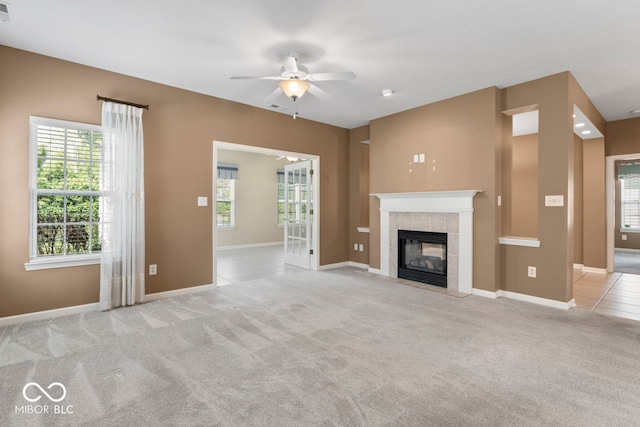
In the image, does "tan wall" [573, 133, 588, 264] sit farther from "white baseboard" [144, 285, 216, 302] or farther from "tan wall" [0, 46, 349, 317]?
"white baseboard" [144, 285, 216, 302]

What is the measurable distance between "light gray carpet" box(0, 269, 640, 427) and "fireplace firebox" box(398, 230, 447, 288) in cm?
105

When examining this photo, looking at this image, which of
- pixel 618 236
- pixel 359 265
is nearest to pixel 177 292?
pixel 359 265

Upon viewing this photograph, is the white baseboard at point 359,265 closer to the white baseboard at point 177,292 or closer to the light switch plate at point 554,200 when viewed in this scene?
the white baseboard at point 177,292

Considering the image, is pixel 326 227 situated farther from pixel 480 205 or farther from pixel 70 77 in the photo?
pixel 70 77

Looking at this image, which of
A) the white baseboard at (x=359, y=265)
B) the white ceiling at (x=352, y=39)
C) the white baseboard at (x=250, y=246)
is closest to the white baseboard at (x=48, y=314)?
the white ceiling at (x=352, y=39)

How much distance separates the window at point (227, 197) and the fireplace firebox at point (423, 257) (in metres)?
5.47

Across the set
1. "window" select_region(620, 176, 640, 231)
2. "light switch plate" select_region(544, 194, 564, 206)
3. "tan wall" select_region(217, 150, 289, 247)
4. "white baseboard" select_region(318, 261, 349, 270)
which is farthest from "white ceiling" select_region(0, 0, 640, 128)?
"window" select_region(620, 176, 640, 231)

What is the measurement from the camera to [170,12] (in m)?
2.62

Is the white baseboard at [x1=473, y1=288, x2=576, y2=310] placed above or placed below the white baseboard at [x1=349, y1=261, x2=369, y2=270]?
below

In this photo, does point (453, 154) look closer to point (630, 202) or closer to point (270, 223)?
point (270, 223)

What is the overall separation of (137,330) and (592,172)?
25.3 feet

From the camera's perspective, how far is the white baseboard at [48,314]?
3172 millimetres

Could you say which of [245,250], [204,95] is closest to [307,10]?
[204,95]

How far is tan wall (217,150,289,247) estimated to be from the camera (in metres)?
9.06
